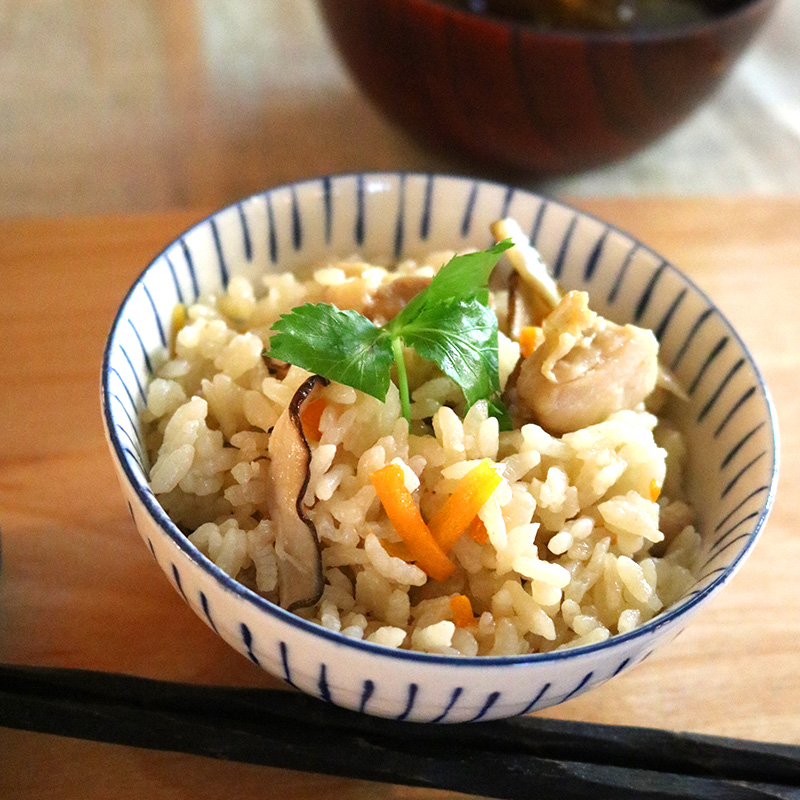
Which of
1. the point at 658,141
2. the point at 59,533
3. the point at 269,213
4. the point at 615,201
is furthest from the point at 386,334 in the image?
the point at 658,141

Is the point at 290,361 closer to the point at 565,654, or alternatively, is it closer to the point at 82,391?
the point at 565,654

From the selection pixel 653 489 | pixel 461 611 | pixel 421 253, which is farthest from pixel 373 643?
pixel 421 253

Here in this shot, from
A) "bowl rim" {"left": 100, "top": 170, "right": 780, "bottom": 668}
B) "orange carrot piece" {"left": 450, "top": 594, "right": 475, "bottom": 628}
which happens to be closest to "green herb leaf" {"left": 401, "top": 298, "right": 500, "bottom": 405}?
"orange carrot piece" {"left": 450, "top": 594, "right": 475, "bottom": 628}

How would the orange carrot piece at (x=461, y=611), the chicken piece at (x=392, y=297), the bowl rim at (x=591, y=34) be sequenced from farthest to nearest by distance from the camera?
1. the bowl rim at (x=591, y=34)
2. the chicken piece at (x=392, y=297)
3. the orange carrot piece at (x=461, y=611)


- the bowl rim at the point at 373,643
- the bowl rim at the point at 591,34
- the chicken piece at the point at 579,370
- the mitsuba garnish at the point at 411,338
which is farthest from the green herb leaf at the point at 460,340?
the bowl rim at the point at 591,34

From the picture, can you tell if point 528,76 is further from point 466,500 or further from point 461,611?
point 461,611

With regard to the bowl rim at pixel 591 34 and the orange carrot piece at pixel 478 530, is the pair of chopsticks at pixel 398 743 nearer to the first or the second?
the orange carrot piece at pixel 478 530
